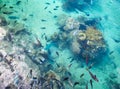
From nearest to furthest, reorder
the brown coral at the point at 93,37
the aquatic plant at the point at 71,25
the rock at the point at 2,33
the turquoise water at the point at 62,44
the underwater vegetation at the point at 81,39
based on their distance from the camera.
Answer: the rock at the point at 2,33 < the turquoise water at the point at 62,44 < the underwater vegetation at the point at 81,39 < the brown coral at the point at 93,37 < the aquatic plant at the point at 71,25

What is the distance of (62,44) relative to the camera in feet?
41.8

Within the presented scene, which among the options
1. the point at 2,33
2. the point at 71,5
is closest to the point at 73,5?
the point at 71,5

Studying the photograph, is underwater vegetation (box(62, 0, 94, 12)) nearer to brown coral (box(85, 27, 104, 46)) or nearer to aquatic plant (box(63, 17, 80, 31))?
aquatic plant (box(63, 17, 80, 31))

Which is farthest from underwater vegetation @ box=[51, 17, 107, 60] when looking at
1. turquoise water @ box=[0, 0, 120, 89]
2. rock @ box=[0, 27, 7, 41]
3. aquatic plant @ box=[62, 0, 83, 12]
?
rock @ box=[0, 27, 7, 41]

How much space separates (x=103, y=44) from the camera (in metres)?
12.4

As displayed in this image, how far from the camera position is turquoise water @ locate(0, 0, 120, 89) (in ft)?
34.3

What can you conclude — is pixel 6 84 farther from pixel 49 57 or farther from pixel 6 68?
pixel 49 57

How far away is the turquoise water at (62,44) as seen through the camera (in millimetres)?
10461

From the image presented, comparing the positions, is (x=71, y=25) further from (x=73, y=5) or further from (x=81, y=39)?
(x=73, y=5)

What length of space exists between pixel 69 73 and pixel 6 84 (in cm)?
436

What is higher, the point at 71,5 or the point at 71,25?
the point at 71,25

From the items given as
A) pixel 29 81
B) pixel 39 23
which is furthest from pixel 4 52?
pixel 39 23

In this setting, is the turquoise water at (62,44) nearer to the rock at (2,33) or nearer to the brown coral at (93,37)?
the brown coral at (93,37)

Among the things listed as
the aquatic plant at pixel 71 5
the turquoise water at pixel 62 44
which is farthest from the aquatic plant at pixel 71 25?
the aquatic plant at pixel 71 5
